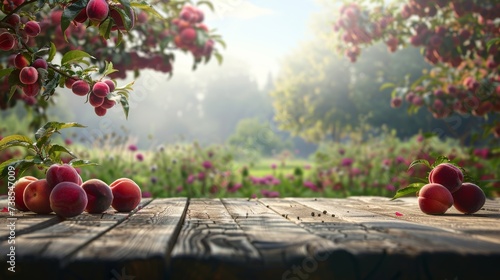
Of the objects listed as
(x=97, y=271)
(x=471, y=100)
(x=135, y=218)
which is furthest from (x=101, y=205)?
(x=471, y=100)

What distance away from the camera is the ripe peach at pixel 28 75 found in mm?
1852

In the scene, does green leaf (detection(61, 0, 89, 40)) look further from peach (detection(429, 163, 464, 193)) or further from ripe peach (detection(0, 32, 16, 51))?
peach (detection(429, 163, 464, 193))

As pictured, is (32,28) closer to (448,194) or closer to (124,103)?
(124,103)

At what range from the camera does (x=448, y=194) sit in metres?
2.06

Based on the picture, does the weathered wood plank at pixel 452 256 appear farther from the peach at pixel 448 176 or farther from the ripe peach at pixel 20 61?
the ripe peach at pixel 20 61

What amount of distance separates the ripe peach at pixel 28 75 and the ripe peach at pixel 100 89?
209mm

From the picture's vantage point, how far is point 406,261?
110 cm

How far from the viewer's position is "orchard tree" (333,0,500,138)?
4.58m

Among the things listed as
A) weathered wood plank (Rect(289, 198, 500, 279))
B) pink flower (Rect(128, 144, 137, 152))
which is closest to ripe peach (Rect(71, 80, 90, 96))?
weathered wood plank (Rect(289, 198, 500, 279))

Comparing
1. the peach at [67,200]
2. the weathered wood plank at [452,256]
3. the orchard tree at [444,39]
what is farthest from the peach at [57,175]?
the orchard tree at [444,39]

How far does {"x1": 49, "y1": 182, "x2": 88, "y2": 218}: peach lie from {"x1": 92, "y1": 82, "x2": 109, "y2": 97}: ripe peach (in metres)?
0.36

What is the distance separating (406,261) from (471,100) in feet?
13.5

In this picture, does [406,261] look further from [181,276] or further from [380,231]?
[181,276]

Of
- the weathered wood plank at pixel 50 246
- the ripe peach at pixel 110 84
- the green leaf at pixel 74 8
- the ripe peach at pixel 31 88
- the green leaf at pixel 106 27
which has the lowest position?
the weathered wood plank at pixel 50 246
